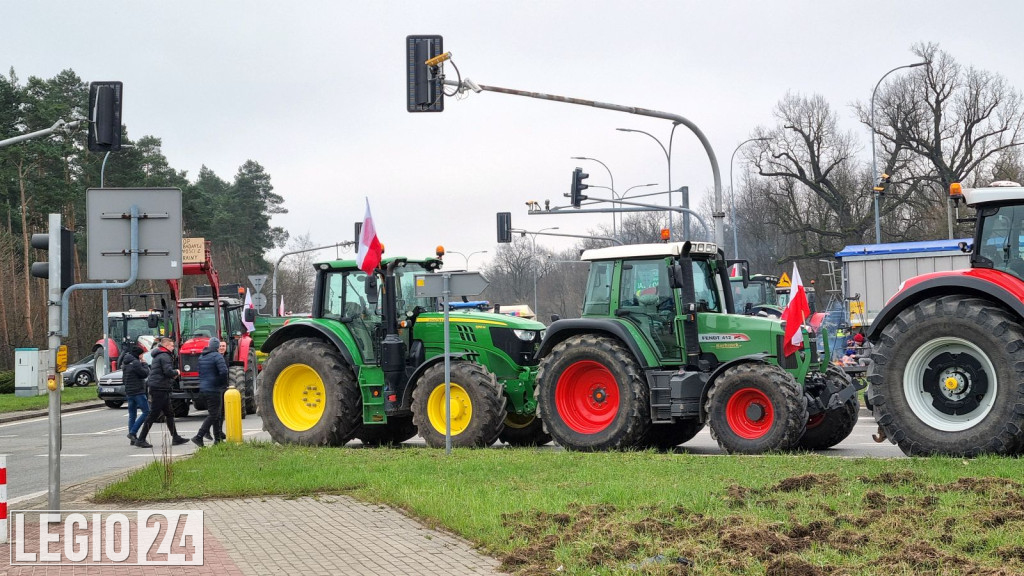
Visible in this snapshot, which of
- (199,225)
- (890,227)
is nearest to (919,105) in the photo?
(890,227)

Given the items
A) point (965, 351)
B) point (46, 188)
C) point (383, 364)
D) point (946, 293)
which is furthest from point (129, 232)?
point (46, 188)

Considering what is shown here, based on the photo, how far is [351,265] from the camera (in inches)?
630

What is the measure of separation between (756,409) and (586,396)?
7.60ft

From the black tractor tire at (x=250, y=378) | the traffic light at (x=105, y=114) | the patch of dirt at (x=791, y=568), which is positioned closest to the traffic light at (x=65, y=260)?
the patch of dirt at (x=791, y=568)

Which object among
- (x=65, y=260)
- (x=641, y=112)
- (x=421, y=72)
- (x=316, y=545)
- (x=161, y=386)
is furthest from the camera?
(x=641, y=112)

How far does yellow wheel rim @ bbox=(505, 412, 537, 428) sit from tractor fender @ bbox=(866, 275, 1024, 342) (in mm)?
5715

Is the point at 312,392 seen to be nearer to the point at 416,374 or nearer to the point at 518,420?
the point at 416,374

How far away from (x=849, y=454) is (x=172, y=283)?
16808 millimetres

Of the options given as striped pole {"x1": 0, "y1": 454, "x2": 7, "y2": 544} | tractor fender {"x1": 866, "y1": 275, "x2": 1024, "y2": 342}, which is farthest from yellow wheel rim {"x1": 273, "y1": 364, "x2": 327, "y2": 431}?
tractor fender {"x1": 866, "y1": 275, "x2": 1024, "y2": 342}

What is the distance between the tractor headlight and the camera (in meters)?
15.6

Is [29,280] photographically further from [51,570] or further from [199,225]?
[51,570]

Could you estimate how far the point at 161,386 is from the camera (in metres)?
17.4

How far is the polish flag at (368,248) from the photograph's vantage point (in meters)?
14.8

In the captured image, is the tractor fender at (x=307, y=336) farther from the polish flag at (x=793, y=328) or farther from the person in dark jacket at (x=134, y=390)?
the polish flag at (x=793, y=328)
